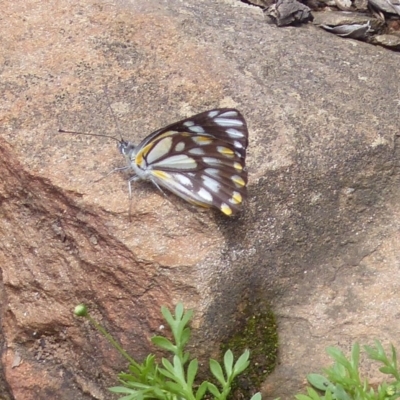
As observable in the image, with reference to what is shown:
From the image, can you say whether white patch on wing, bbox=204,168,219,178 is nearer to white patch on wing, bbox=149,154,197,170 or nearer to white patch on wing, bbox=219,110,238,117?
white patch on wing, bbox=149,154,197,170

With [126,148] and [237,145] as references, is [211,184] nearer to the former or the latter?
[237,145]

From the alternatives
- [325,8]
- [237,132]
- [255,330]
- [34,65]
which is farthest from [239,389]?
[325,8]

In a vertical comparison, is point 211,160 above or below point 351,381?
above

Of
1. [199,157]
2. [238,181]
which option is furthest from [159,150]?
[238,181]

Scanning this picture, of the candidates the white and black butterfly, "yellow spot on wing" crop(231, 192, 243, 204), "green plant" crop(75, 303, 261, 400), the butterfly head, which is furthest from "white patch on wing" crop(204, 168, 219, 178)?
"green plant" crop(75, 303, 261, 400)

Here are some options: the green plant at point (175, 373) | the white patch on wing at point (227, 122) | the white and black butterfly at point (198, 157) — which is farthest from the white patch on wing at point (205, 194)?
the green plant at point (175, 373)

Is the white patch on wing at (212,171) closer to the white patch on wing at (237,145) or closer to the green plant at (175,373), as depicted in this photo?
the white patch on wing at (237,145)

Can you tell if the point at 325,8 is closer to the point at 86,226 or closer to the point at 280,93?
the point at 280,93
